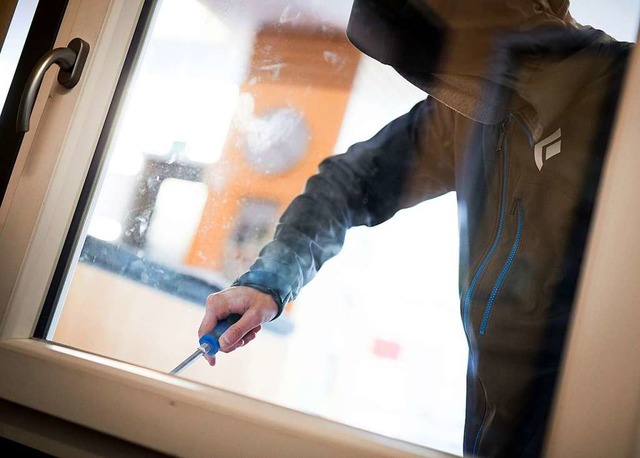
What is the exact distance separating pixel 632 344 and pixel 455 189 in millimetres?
593

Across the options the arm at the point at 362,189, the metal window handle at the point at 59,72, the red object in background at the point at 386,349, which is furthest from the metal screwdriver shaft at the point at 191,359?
the metal window handle at the point at 59,72

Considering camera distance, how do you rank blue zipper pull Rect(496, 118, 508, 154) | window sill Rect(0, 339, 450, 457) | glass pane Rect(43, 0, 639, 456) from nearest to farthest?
window sill Rect(0, 339, 450, 457) < glass pane Rect(43, 0, 639, 456) < blue zipper pull Rect(496, 118, 508, 154)

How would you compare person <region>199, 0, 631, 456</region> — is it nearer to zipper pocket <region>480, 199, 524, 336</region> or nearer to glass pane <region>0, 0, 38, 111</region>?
zipper pocket <region>480, 199, 524, 336</region>

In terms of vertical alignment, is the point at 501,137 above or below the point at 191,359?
above

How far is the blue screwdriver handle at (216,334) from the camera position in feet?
2.91

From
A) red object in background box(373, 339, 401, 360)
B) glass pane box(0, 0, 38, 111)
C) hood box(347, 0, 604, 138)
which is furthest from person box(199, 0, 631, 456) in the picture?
glass pane box(0, 0, 38, 111)

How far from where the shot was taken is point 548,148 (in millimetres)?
742

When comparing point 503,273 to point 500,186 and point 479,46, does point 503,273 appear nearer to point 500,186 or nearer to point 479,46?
point 500,186

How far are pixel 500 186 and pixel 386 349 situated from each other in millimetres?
361

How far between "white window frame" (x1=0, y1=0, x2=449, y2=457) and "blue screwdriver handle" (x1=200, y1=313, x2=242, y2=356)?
0.20 meters

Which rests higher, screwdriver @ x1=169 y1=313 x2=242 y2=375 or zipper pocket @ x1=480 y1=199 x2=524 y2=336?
zipper pocket @ x1=480 y1=199 x2=524 y2=336

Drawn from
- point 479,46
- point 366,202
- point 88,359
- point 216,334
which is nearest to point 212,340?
point 216,334

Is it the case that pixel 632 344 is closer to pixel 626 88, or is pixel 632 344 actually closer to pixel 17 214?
pixel 626 88

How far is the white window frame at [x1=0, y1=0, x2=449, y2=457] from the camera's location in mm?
581
